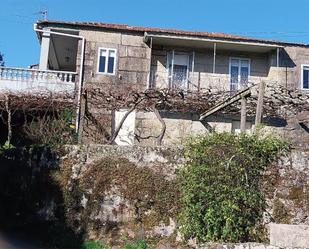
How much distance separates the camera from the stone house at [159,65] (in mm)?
20453

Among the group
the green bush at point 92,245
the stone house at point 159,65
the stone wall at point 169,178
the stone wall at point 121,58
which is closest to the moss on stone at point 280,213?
the stone wall at point 169,178

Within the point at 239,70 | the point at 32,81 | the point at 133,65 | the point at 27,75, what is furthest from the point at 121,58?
the point at 239,70

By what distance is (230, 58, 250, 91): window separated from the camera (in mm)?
22188

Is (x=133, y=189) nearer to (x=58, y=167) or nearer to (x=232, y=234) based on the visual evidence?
(x=58, y=167)

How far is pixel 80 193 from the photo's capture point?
12.2m

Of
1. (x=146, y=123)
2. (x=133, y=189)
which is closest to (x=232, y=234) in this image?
(x=133, y=189)

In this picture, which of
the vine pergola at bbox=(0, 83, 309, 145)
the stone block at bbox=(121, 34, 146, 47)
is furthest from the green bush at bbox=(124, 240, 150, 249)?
the stone block at bbox=(121, 34, 146, 47)

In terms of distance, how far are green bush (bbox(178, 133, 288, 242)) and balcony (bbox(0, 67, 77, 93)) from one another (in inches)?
389

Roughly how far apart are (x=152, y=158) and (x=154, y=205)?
1.26m

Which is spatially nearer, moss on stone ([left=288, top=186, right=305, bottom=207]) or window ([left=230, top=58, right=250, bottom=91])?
moss on stone ([left=288, top=186, right=305, bottom=207])

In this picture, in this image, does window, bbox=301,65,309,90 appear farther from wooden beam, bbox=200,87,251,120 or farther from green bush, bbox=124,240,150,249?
green bush, bbox=124,240,150,249

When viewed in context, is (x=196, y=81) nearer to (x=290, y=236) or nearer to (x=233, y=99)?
(x=233, y=99)

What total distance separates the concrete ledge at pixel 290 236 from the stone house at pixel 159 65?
11.0m

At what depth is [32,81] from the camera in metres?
20.4
